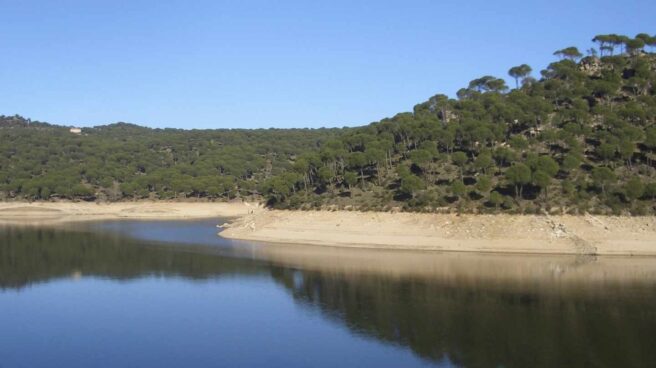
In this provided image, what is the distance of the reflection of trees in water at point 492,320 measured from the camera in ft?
80.8

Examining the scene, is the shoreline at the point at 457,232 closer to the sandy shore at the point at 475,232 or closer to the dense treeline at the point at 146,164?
the sandy shore at the point at 475,232

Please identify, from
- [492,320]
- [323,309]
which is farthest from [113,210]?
[492,320]

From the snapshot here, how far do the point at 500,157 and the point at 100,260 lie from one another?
40.7m

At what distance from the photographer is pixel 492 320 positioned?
3000 cm

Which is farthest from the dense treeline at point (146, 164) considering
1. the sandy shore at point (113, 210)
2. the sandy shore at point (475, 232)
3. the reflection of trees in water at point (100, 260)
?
the reflection of trees in water at point (100, 260)

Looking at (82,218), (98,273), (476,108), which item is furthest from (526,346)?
(82,218)

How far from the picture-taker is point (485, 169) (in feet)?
209

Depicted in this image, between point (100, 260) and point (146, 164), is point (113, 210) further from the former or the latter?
point (100, 260)

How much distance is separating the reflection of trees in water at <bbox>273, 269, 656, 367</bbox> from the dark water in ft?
0.32

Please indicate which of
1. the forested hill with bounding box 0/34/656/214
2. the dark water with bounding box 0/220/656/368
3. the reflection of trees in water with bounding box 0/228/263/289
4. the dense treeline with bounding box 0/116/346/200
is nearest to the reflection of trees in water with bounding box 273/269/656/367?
the dark water with bounding box 0/220/656/368

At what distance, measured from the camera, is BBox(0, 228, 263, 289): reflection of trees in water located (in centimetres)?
4584

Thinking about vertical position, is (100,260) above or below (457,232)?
below

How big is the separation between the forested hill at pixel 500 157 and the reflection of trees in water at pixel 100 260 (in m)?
17.3

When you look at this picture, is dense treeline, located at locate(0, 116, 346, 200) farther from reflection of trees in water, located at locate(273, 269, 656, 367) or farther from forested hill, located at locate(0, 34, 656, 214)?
reflection of trees in water, located at locate(273, 269, 656, 367)
